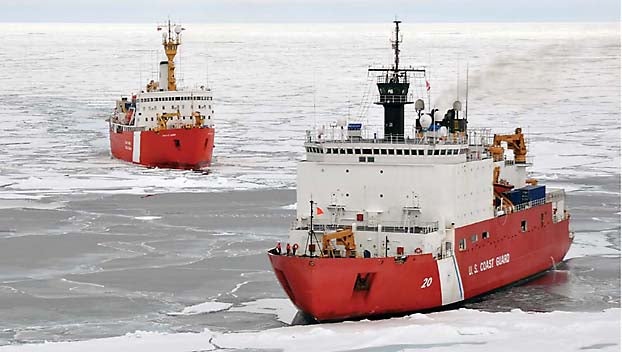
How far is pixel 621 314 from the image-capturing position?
16672mm

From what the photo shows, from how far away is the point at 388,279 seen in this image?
16500 millimetres

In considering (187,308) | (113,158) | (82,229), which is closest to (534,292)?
(187,308)

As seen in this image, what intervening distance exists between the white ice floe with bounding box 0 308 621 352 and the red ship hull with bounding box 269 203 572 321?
0.90 feet

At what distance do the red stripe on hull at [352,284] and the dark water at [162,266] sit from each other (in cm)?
69

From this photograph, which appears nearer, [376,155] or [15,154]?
[376,155]

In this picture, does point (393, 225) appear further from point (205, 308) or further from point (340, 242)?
point (205, 308)

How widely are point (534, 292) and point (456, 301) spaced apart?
2095 mm

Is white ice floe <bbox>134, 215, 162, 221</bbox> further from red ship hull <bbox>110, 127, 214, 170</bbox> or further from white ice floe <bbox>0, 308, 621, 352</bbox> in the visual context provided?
red ship hull <bbox>110, 127, 214, 170</bbox>

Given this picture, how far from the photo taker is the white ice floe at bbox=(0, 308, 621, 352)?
14789 mm

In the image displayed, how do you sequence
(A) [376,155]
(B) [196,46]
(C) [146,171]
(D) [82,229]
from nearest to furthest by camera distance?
(A) [376,155]
(D) [82,229]
(C) [146,171]
(B) [196,46]

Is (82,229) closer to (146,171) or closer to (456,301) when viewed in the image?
(456,301)

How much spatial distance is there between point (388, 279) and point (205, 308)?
258 centimetres

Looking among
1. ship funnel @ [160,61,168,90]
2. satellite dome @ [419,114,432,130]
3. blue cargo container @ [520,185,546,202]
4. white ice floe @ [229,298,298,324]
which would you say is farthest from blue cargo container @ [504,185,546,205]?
ship funnel @ [160,61,168,90]

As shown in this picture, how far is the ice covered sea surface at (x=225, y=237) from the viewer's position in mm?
15609
